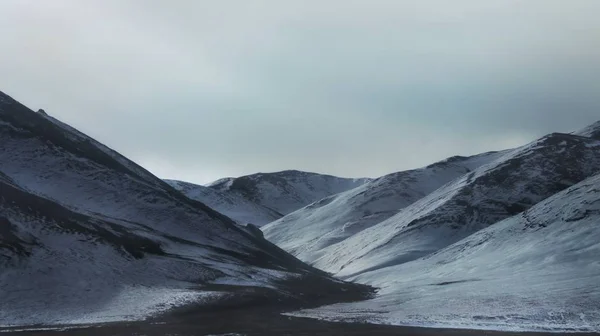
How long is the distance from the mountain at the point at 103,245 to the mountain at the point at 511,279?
37.0ft

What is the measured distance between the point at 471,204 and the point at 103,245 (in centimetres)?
9254

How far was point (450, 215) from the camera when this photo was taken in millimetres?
150625

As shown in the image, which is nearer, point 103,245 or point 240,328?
point 240,328

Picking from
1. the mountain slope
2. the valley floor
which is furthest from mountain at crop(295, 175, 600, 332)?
the mountain slope

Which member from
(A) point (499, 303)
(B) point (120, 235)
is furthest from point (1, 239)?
(A) point (499, 303)

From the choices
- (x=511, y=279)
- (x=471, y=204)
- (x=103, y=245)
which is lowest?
(x=511, y=279)

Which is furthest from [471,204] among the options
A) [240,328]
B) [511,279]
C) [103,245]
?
[240,328]

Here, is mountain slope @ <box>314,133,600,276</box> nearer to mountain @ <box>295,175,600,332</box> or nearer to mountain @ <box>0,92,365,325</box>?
mountain @ <box>295,175,600,332</box>

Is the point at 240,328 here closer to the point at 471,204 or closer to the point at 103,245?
the point at 103,245

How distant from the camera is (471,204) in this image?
156 meters

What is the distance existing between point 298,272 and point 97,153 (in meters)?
48.6

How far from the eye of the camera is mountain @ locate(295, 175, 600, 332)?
5462 cm

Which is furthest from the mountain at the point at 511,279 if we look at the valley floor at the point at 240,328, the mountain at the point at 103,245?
the mountain at the point at 103,245

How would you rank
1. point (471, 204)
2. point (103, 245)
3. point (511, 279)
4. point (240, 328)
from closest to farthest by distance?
1. point (240, 328)
2. point (511, 279)
3. point (103, 245)
4. point (471, 204)
